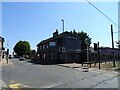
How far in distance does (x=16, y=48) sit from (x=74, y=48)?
87.4 metres

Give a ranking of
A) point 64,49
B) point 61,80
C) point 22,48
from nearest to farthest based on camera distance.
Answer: point 61,80 < point 64,49 < point 22,48

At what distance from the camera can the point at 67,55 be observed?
60.9m

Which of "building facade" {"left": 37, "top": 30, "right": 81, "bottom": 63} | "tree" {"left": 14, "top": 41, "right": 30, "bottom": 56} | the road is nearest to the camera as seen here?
the road

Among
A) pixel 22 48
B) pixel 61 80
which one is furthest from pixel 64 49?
pixel 22 48

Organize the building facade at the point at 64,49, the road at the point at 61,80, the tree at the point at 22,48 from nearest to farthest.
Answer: the road at the point at 61,80, the building facade at the point at 64,49, the tree at the point at 22,48

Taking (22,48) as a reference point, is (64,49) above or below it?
below

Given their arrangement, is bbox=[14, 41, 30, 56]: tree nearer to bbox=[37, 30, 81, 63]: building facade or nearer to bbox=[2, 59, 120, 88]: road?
bbox=[37, 30, 81, 63]: building facade

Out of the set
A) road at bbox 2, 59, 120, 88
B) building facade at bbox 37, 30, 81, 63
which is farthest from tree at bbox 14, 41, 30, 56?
road at bbox 2, 59, 120, 88

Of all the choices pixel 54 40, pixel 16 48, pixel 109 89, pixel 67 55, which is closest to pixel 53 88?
pixel 109 89

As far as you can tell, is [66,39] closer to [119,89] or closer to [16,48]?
[119,89]

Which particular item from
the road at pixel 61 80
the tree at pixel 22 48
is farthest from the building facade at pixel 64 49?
the tree at pixel 22 48

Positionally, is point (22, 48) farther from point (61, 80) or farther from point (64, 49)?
point (61, 80)

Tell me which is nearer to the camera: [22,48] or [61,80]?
[61,80]

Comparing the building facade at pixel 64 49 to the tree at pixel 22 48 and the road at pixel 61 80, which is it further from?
the tree at pixel 22 48
